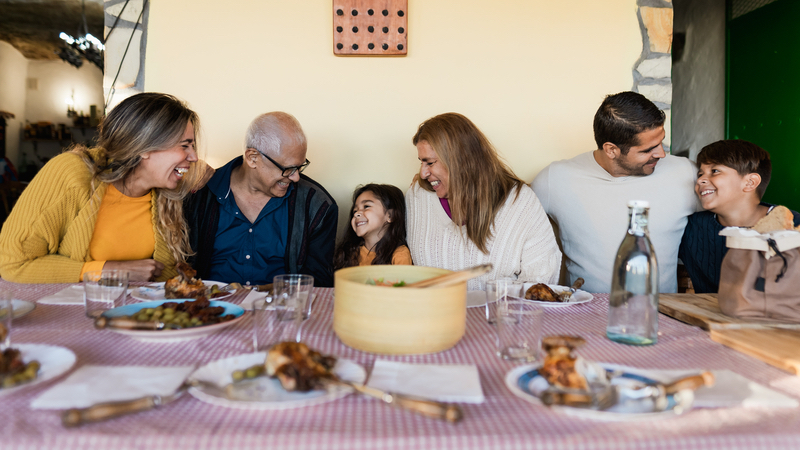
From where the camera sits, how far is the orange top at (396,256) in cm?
242

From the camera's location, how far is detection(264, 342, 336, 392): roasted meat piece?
32.6 inches

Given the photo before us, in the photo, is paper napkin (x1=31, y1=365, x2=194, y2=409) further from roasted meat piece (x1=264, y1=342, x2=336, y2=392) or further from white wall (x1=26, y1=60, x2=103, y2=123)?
white wall (x1=26, y1=60, x2=103, y2=123)

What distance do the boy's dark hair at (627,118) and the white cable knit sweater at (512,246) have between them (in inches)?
18.5

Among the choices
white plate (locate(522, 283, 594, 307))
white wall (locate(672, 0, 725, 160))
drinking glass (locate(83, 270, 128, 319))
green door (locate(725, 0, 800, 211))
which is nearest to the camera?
drinking glass (locate(83, 270, 128, 319))

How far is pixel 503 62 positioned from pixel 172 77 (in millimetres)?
1819

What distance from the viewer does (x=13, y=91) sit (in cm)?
813

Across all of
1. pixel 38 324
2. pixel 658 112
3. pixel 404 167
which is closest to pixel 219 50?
pixel 404 167

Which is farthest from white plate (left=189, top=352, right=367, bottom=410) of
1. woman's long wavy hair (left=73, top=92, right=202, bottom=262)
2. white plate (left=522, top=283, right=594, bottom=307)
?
woman's long wavy hair (left=73, top=92, right=202, bottom=262)

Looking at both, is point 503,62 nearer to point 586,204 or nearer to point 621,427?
point 586,204

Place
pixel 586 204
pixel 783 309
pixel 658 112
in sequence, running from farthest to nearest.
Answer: pixel 586 204 → pixel 658 112 → pixel 783 309

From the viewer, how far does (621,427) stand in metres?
0.75

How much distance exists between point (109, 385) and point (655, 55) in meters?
3.01

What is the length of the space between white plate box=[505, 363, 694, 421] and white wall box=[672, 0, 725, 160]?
4.48 metres

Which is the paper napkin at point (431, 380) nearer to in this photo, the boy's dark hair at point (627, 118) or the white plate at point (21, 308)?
the white plate at point (21, 308)
